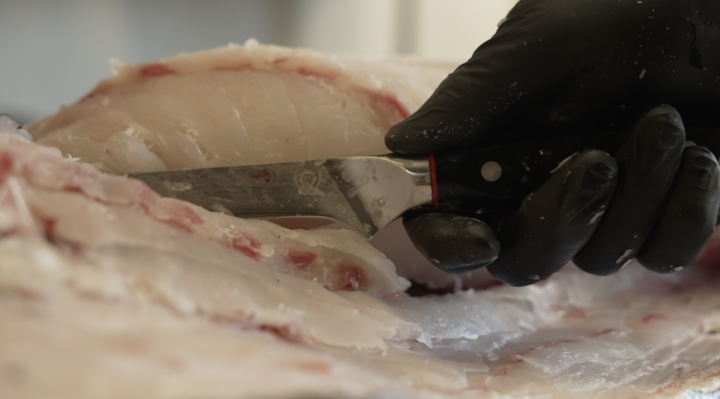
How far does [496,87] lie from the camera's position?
0.95m

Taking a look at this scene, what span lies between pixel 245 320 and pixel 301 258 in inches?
10.2

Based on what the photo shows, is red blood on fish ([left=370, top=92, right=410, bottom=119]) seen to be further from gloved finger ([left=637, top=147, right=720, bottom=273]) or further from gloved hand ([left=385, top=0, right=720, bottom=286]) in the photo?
gloved finger ([left=637, top=147, right=720, bottom=273])

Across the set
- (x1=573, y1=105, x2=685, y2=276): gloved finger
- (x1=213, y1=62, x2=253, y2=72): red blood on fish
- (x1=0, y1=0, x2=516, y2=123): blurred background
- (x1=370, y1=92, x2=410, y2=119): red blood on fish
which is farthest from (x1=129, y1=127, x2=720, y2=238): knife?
(x1=0, y1=0, x2=516, y2=123): blurred background

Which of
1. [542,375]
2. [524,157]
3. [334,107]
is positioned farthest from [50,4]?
[542,375]

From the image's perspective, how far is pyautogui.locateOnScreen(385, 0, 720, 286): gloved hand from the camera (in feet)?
2.78

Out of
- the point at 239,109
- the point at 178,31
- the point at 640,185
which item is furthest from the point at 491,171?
the point at 178,31

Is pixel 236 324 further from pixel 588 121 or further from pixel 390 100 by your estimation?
pixel 588 121

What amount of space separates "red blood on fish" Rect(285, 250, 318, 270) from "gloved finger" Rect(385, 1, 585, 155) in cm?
27

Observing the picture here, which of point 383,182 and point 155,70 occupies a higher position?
point 155,70

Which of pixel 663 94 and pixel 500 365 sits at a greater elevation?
pixel 663 94

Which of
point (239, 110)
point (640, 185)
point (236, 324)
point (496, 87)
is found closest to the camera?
point (236, 324)

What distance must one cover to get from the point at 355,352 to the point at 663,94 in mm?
801

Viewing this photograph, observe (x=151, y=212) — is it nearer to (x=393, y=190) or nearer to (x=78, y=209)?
(x=78, y=209)

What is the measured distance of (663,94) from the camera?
0.98 m
